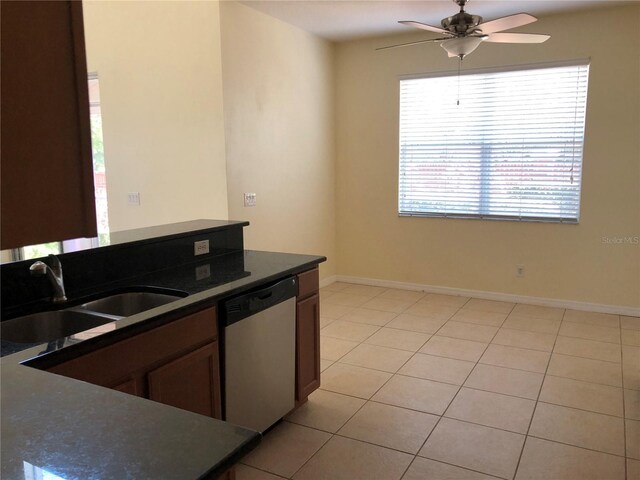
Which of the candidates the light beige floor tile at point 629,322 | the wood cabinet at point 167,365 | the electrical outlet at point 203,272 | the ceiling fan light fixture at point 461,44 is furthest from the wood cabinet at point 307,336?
the light beige floor tile at point 629,322

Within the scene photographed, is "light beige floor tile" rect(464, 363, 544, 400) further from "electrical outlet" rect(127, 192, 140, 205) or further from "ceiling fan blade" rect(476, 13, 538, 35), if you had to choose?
"electrical outlet" rect(127, 192, 140, 205)

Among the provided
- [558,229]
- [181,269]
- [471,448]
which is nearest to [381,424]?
[471,448]

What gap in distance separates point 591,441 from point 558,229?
2.68 m

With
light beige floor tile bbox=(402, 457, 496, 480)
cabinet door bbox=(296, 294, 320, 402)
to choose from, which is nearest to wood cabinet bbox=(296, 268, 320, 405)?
cabinet door bbox=(296, 294, 320, 402)

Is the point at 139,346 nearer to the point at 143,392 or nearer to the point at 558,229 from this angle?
the point at 143,392

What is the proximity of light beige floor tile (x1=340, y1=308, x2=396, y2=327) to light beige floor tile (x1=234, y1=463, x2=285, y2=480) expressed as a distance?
2.28m

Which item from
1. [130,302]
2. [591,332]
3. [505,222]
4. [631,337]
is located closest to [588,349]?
[591,332]

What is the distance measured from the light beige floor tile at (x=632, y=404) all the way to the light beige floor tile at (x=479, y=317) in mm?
1383

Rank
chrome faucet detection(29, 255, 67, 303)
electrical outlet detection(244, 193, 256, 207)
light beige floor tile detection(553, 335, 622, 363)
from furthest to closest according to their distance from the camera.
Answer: electrical outlet detection(244, 193, 256, 207)
light beige floor tile detection(553, 335, 622, 363)
chrome faucet detection(29, 255, 67, 303)

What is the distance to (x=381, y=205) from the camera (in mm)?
5699

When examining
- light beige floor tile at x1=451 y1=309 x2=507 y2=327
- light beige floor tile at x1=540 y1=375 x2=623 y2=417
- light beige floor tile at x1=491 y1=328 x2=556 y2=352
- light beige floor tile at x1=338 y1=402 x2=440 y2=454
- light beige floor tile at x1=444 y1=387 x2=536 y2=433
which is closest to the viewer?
light beige floor tile at x1=338 y1=402 x2=440 y2=454

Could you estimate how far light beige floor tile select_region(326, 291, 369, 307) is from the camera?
5.16 meters

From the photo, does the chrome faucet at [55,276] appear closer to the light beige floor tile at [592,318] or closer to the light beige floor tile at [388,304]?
the light beige floor tile at [388,304]

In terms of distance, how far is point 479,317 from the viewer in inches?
184
